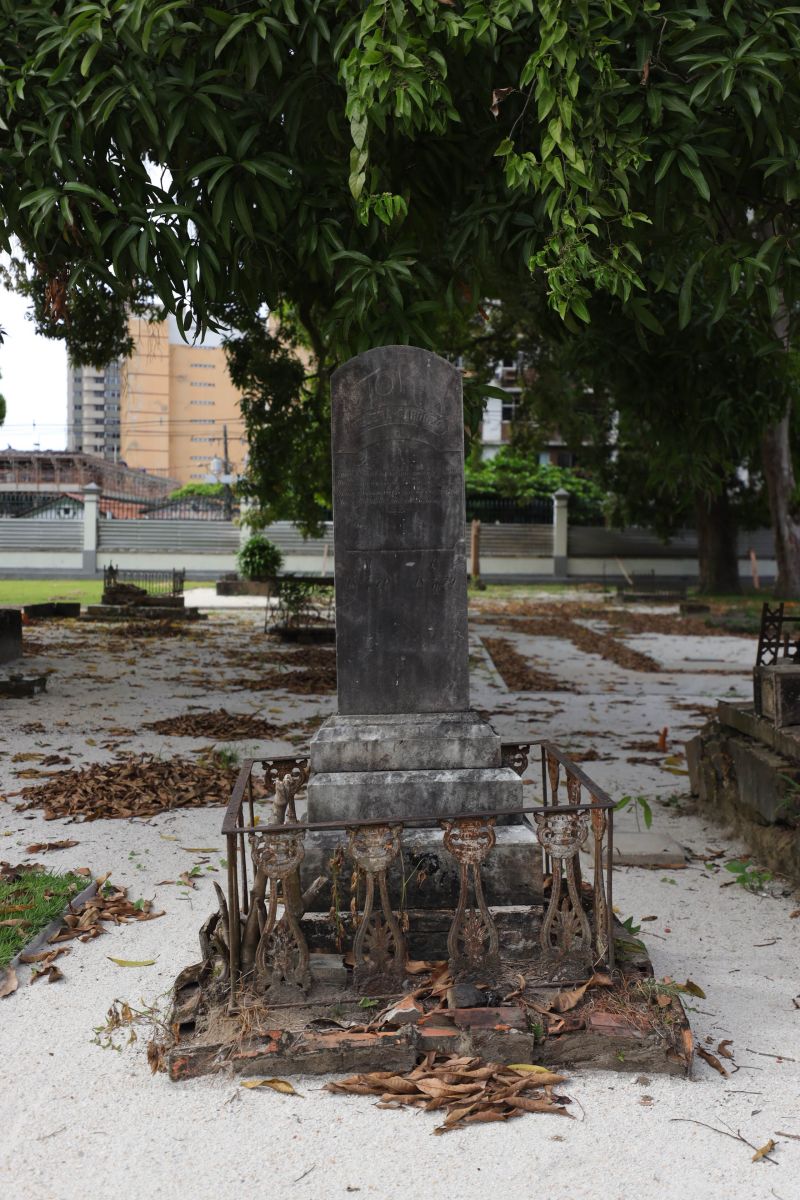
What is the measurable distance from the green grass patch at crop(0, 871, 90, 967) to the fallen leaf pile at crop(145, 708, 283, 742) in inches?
146

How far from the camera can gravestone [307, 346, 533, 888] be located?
4406 mm

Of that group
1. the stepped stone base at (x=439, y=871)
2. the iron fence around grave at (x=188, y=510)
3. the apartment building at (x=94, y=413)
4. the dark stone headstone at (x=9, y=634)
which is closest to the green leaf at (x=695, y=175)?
the stepped stone base at (x=439, y=871)

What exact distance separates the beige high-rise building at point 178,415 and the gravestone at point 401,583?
69.2 metres

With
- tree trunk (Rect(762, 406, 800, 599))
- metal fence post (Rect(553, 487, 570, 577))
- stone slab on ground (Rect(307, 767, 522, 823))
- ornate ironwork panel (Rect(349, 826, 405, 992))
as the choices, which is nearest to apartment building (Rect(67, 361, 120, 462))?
metal fence post (Rect(553, 487, 570, 577))

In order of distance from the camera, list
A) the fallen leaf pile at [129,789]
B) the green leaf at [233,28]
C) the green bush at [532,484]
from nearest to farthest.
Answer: the green leaf at [233,28] < the fallen leaf pile at [129,789] < the green bush at [532,484]

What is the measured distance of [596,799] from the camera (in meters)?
3.90

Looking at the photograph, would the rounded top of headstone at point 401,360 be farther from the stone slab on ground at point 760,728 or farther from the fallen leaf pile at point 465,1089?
the stone slab on ground at point 760,728

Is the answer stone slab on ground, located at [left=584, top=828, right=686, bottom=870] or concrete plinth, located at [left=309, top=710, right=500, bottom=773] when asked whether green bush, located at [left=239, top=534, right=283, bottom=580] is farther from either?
concrete plinth, located at [left=309, top=710, right=500, bottom=773]

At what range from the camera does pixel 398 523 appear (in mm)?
4480

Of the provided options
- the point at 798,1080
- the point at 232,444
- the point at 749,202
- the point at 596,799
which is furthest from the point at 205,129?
the point at 232,444

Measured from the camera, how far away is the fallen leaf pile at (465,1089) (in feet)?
10.4

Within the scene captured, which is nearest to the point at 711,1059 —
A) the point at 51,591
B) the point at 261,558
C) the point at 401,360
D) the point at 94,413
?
the point at 401,360

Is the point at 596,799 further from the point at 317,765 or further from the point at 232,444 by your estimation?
the point at 232,444

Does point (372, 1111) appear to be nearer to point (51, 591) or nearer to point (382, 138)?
point (382, 138)
